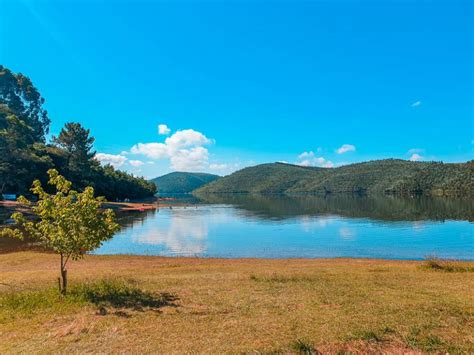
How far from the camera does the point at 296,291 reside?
14.2 metres

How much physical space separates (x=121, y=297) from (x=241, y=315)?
519 cm

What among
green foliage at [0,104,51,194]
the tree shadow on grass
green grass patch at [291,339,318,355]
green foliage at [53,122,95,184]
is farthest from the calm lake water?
green foliage at [53,122,95,184]

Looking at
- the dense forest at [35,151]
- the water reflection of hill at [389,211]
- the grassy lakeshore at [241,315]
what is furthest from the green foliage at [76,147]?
the grassy lakeshore at [241,315]

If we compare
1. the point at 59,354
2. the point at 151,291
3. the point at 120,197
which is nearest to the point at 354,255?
the point at 151,291

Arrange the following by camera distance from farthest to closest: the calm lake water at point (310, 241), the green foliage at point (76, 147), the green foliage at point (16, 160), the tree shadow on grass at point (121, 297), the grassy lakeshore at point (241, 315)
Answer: the green foliage at point (76, 147), the green foliage at point (16, 160), the calm lake water at point (310, 241), the tree shadow on grass at point (121, 297), the grassy lakeshore at point (241, 315)

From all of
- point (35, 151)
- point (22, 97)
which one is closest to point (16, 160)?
point (35, 151)

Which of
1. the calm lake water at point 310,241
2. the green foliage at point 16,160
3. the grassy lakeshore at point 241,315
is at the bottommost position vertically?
the calm lake water at point 310,241

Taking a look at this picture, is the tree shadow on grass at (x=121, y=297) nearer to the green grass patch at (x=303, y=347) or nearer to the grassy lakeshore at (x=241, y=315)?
the grassy lakeshore at (x=241, y=315)

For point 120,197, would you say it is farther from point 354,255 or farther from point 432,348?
point 432,348

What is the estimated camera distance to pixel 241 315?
36.0 ft

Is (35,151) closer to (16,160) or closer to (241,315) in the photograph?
(16,160)

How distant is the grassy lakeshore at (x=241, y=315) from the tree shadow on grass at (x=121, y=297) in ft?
0.13

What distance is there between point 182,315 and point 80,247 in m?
5.40

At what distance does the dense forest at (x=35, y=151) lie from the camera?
8112cm
